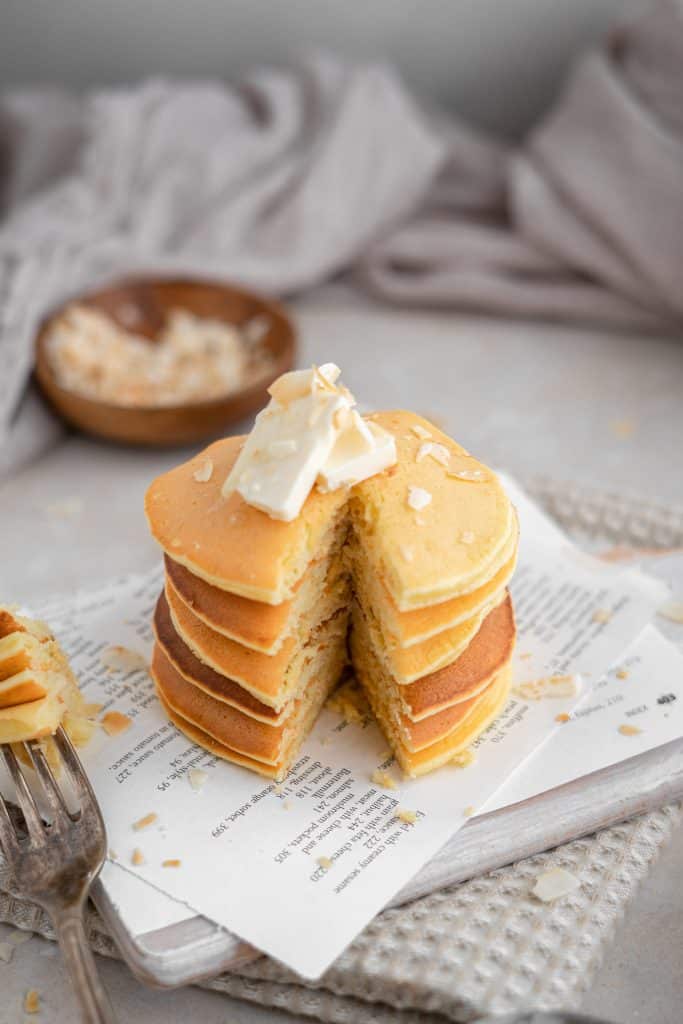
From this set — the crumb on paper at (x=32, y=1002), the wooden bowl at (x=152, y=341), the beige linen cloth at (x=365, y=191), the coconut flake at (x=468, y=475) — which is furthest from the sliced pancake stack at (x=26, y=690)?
the beige linen cloth at (x=365, y=191)

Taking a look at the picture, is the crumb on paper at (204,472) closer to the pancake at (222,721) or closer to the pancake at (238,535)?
the pancake at (238,535)

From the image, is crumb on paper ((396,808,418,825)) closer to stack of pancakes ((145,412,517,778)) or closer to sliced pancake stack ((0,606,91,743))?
stack of pancakes ((145,412,517,778))

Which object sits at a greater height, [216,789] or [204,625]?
[204,625]

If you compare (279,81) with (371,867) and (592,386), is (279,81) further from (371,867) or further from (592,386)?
(371,867)

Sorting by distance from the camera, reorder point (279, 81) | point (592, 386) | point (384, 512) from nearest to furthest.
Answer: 1. point (384, 512)
2. point (592, 386)
3. point (279, 81)

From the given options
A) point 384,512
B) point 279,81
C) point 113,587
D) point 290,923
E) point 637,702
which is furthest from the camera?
point 279,81

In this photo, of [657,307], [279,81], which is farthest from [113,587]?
[279,81]

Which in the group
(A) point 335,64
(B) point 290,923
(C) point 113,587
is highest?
(A) point 335,64
